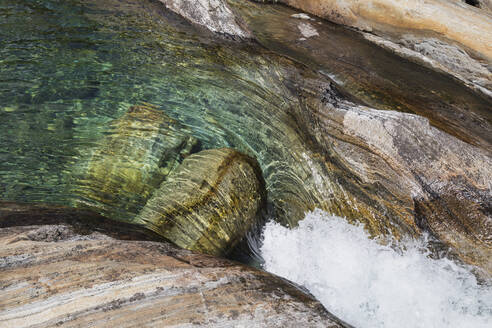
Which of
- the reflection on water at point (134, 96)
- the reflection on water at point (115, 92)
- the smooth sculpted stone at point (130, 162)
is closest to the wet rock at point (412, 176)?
the reflection on water at point (134, 96)

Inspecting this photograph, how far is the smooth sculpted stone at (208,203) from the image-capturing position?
11.3 ft

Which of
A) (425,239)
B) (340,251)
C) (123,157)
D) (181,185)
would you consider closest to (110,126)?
(123,157)

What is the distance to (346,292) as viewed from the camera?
3535 mm

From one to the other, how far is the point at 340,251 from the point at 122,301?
2470 millimetres

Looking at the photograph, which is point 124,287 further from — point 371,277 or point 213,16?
point 213,16

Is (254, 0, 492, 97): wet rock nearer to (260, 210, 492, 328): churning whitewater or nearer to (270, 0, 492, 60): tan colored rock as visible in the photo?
(270, 0, 492, 60): tan colored rock

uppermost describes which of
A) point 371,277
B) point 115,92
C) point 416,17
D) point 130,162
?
point 416,17

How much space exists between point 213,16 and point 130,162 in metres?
4.00

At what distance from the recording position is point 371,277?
3.67 meters

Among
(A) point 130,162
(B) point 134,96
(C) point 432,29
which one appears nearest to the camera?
(A) point 130,162

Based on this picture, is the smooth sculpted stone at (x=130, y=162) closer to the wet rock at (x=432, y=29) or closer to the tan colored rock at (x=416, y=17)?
the wet rock at (x=432, y=29)

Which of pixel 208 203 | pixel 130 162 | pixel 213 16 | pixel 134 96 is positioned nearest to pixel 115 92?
pixel 134 96

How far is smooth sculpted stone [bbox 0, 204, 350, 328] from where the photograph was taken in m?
1.98

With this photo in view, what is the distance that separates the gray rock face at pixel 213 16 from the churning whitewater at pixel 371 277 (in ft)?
13.5
